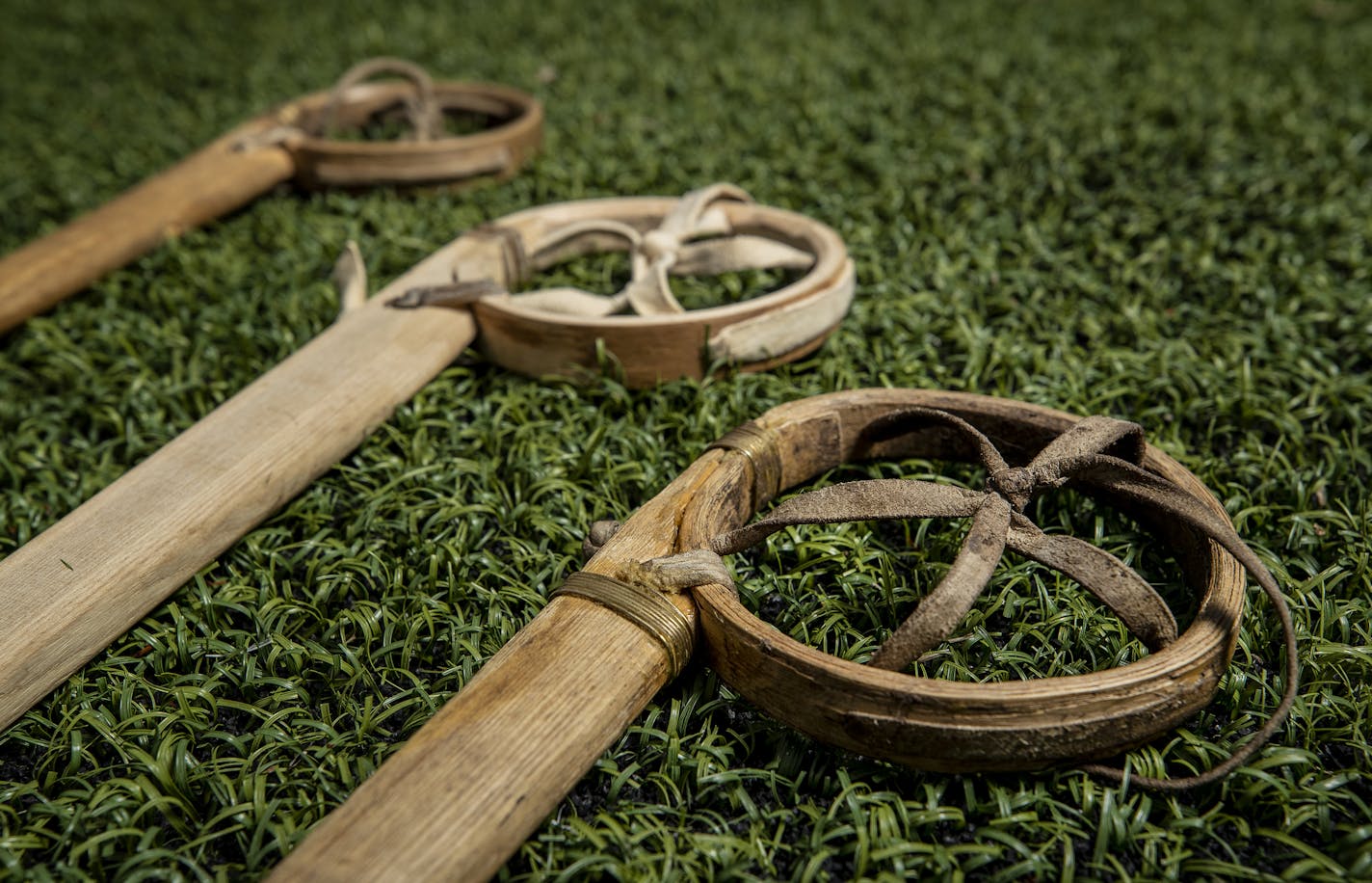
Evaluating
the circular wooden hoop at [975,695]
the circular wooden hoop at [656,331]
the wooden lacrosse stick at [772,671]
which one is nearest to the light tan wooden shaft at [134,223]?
the circular wooden hoop at [656,331]

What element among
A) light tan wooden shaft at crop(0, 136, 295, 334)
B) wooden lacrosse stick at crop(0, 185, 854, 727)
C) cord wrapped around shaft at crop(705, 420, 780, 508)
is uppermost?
cord wrapped around shaft at crop(705, 420, 780, 508)

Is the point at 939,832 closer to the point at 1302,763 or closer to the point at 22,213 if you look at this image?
the point at 1302,763

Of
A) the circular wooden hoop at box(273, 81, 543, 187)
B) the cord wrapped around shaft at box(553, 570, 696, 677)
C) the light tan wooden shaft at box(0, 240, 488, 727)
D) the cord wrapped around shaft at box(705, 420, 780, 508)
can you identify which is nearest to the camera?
the cord wrapped around shaft at box(553, 570, 696, 677)

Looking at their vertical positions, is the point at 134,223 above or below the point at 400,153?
below

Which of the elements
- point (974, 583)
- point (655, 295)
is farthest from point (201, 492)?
point (974, 583)

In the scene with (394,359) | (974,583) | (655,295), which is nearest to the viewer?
(974,583)

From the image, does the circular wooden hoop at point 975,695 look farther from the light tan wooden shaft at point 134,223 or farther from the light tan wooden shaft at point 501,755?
the light tan wooden shaft at point 134,223

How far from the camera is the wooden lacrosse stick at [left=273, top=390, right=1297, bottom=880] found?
173cm

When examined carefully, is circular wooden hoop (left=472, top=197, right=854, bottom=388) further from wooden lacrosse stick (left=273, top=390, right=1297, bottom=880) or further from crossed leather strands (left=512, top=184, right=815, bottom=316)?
wooden lacrosse stick (left=273, top=390, right=1297, bottom=880)

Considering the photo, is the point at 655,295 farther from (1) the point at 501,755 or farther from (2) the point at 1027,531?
(1) the point at 501,755

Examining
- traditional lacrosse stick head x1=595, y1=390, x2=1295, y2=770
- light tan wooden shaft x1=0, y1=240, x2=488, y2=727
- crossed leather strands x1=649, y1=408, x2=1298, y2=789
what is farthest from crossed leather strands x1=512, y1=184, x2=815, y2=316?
crossed leather strands x1=649, y1=408, x2=1298, y2=789

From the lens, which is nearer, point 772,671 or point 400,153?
point 772,671

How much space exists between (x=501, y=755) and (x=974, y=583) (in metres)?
0.92

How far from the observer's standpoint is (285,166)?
4.76m
